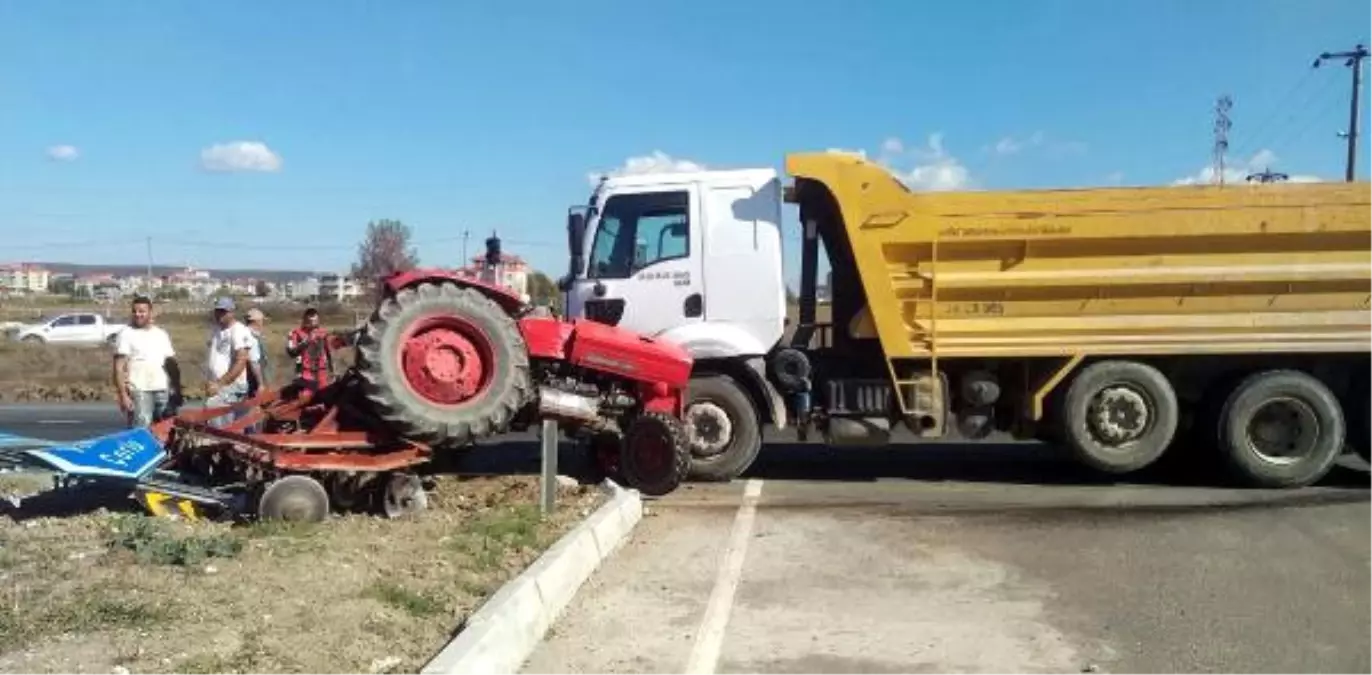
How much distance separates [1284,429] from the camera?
10.6 m

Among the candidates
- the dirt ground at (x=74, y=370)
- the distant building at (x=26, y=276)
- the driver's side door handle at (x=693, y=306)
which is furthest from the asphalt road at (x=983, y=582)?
the distant building at (x=26, y=276)

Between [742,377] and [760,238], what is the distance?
1294mm

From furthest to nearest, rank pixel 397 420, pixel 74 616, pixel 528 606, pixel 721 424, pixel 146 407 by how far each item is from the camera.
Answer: pixel 721 424 → pixel 146 407 → pixel 397 420 → pixel 528 606 → pixel 74 616

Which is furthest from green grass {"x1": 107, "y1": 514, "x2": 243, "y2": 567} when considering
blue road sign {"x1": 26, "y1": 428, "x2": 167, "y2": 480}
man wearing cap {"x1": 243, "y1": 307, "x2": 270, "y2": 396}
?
man wearing cap {"x1": 243, "y1": 307, "x2": 270, "y2": 396}

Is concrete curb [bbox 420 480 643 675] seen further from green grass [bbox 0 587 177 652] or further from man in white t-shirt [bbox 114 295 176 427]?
man in white t-shirt [bbox 114 295 176 427]

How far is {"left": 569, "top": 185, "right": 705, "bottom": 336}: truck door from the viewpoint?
10.9m

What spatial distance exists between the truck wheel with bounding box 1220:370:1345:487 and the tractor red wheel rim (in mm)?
6539

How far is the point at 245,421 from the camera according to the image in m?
8.73

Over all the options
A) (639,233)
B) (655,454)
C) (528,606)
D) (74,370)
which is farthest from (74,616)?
(74,370)

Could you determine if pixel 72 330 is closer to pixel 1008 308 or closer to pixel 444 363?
pixel 444 363

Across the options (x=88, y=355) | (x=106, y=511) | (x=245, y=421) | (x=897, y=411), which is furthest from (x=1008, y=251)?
(x=88, y=355)

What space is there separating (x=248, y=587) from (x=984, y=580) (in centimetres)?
422

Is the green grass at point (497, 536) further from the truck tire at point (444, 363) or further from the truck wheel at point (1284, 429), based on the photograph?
the truck wheel at point (1284, 429)

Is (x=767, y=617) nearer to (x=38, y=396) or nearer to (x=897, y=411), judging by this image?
(x=897, y=411)
